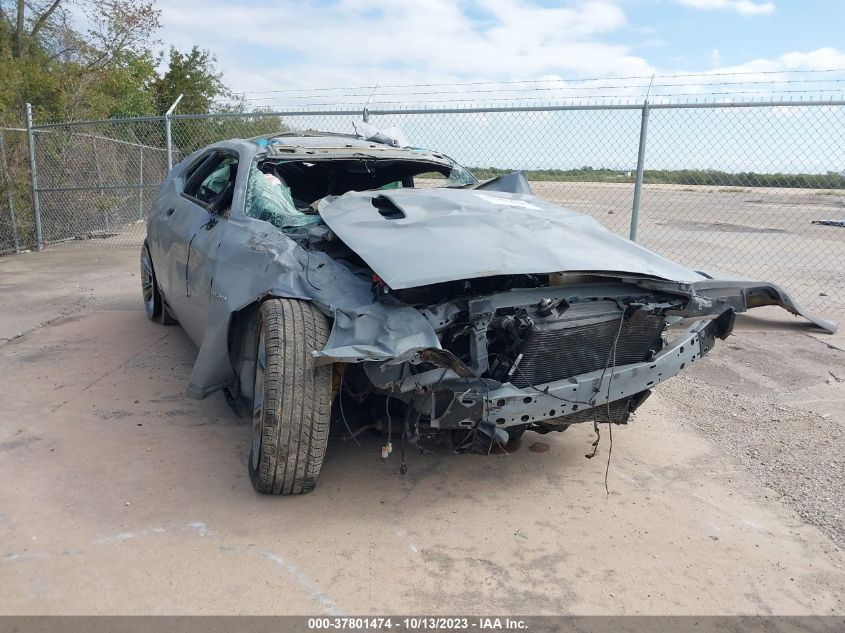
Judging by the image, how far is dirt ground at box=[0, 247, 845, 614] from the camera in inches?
108

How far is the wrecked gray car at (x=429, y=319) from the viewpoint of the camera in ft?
Answer: 10.4

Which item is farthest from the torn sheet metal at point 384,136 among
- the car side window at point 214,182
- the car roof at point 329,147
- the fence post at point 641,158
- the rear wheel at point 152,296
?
the fence post at point 641,158

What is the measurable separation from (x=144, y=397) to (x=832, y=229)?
17763mm

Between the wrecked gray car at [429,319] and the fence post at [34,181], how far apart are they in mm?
8084

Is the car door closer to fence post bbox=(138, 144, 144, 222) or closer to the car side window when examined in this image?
the car side window

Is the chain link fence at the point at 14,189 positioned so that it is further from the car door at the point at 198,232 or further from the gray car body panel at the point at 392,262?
the gray car body panel at the point at 392,262

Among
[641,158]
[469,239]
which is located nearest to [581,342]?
[469,239]

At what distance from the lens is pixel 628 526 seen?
329 cm

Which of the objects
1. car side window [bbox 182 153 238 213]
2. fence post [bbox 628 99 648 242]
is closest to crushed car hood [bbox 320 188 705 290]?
car side window [bbox 182 153 238 213]

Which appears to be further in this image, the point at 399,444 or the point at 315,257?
the point at 399,444

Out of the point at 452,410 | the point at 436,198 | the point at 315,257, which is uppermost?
the point at 436,198

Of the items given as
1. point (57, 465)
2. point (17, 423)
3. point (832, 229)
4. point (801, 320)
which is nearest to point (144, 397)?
point (17, 423)

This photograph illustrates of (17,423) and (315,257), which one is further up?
(315,257)

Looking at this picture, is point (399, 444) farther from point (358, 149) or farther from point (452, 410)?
point (358, 149)
